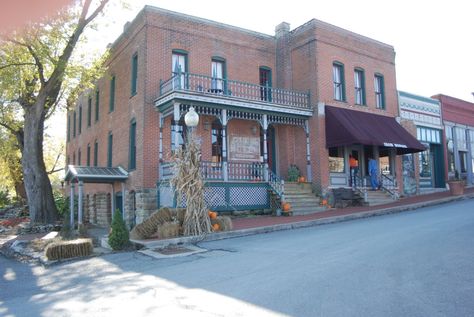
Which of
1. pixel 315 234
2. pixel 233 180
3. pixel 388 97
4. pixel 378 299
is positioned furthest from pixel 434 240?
pixel 388 97

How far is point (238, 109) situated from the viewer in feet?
57.7

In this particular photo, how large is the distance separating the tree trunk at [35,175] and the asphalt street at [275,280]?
9504 millimetres

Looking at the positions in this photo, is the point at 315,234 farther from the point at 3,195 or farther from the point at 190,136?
the point at 3,195

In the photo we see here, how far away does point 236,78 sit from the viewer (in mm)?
19797

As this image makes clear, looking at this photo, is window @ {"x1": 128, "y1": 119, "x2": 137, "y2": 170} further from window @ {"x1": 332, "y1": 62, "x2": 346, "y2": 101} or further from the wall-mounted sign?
window @ {"x1": 332, "y1": 62, "x2": 346, "y2": 101}

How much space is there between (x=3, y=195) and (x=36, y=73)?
24.9 meters

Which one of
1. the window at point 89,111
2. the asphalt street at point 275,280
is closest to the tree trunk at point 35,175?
the window at point 89,111

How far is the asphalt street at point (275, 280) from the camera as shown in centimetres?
525

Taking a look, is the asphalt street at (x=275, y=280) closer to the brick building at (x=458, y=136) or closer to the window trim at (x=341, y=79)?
the window trim at (x=341, y=79)

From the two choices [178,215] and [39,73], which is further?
[39,73]

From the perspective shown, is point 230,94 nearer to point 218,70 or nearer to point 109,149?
point 218,70

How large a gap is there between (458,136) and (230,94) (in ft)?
60.2

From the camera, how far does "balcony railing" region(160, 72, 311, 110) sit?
17.0 meters

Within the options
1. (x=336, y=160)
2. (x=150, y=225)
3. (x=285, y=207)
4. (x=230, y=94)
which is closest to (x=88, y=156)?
(x=230, y=94)
